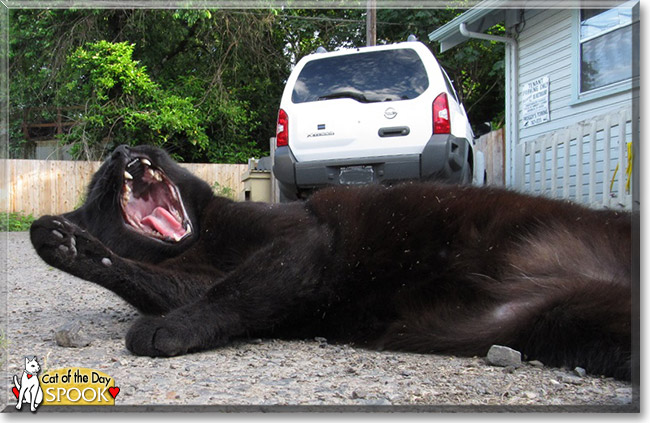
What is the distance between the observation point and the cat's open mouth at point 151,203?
7.61 feet

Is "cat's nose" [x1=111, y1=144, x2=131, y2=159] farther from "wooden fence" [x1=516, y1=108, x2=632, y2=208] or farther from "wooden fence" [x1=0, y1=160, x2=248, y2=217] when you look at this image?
"wooden fence" [x1=516, y1=108, x2=632, y2=208]

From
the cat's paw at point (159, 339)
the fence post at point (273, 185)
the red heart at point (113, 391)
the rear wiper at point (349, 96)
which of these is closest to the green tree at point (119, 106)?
the fence post at point (273, 185)

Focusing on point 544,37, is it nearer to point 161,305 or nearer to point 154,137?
point 154,137

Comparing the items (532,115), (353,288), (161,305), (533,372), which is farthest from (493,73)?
(161,305)

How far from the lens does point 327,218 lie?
6.94ft

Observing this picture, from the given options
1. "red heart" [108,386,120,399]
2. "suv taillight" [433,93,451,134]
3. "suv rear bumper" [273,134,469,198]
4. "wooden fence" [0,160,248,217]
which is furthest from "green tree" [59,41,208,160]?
"suv taillight" [433,93,451,134]

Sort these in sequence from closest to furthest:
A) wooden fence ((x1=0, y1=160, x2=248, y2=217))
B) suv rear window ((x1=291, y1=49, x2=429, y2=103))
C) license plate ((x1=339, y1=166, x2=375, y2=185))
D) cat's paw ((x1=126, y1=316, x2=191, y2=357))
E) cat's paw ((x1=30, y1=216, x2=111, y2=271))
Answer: wooden fence ((x1=0, y1=160, x2=248, y2=217)), cat's paw ((x1=126, y1=316, x2=191, y2=357)), cat's paw ((x1=30, y1=216, x2=111, y2=271)), license plate ((x1=339, y1=166, x2=375, y2=185)), suv rear window ((x1=291, y1=49, x2=429, y2=103))

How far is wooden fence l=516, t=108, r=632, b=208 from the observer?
1962 mm

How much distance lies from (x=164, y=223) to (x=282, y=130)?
1183 mm

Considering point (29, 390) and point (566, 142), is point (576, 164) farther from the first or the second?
point (29, 390)

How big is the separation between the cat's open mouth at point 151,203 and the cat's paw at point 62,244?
40cm

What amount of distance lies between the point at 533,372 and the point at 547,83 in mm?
2412

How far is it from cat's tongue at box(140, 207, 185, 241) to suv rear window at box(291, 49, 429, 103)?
166cm

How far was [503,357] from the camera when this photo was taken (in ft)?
5.06
